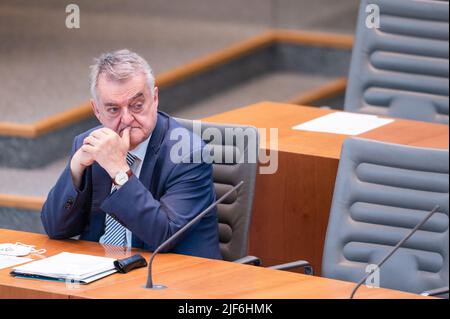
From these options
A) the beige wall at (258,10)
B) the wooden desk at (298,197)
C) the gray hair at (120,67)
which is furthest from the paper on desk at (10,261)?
the beige wall at (258,10)

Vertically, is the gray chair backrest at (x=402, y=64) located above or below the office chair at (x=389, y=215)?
above

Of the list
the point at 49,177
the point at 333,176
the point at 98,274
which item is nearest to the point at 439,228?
the point at 333,176

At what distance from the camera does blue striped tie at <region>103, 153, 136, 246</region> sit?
3.76 meters

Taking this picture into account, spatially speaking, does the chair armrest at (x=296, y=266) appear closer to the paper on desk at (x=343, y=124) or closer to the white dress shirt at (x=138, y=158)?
the white dress shirt at (x=138, y=158)

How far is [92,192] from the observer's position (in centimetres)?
378

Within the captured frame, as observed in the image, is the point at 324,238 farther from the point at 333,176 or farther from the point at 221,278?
the point at 221,278

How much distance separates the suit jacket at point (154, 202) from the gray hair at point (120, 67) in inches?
7.1

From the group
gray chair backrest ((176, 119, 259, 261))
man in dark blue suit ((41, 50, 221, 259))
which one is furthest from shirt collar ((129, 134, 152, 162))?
gray chair backrest ((176, 119, 259, 261))

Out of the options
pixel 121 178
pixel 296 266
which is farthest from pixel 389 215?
pixel 121 178

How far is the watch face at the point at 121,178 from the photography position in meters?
3.58

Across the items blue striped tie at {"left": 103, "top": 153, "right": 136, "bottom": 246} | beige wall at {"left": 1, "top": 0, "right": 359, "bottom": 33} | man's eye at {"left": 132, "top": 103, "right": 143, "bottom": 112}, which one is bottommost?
blue striped tie at {"left": 103, "top": 153, "right": 136, "bottom": 246}

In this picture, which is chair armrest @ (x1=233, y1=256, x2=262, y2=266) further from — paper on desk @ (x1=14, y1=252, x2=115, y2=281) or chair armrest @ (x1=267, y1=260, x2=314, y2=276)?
paper on desk @ (x1=14, y1=252, x2=115, y2=281)

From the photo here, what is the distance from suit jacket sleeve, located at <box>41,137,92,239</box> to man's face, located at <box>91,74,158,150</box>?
18cm

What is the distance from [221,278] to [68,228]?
0.56 m
